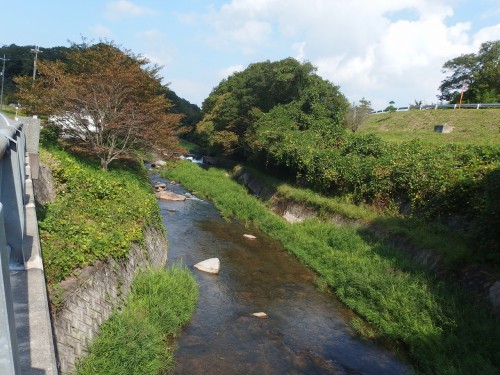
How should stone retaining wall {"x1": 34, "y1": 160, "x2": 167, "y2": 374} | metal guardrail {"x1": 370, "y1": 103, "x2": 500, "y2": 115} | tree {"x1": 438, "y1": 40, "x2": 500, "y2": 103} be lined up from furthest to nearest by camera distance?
tree {"x1": 438, "y1": 40, "x2": 500, "y2": 103} < metal guardrail {"x1": 370, "y1": 103, "x2": 500, "y2": 115} < stone retaining wall {"x1": 34, "y1": 160, "x2": 167, "y2": 374}

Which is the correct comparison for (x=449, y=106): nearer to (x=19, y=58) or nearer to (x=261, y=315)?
(x=261, y=315)

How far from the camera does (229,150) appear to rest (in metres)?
36.9

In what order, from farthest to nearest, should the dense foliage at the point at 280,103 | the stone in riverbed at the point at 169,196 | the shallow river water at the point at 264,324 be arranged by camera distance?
the dense foliage at the point at 280,103 < the stone in riverbed at the point at 169,196 < the shallow river water at the point at 264,324

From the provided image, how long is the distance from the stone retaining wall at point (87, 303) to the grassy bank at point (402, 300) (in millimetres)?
6691

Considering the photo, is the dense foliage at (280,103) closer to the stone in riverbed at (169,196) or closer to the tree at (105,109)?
the stone in riverbed at (169,196)

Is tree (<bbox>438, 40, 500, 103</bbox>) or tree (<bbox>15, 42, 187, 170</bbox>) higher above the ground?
tree (<bbox>438, 40, 500, 103</bbox>)

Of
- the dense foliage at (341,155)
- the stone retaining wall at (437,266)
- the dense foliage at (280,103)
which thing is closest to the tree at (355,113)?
the dense foliage at (341,155)

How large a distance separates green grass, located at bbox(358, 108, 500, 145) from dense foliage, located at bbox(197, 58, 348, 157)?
18.1ft

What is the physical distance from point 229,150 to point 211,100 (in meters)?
17.0

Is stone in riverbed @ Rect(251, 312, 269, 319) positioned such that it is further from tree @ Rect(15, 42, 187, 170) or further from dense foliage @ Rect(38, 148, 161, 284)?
tree @ Rect(15, 42, 187, 170)

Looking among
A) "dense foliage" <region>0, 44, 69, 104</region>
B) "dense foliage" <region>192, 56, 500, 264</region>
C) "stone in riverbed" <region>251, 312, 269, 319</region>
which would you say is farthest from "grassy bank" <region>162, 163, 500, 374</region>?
"dense foliage" <region>0, 44, 69, 104</region>

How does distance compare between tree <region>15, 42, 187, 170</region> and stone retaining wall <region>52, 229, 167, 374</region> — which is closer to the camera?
stone retaining wall <region>52, 229, 167, 374</region>

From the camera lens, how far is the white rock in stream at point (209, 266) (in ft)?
43.7

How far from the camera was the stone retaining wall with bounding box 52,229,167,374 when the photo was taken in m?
6.09
